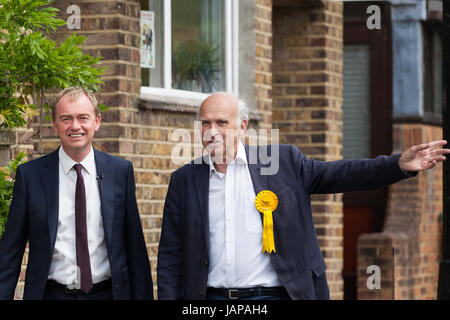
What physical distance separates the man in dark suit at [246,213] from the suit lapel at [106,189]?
0.32 metres

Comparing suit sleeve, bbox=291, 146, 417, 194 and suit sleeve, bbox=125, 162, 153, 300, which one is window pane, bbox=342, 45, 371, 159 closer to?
suit sleeve, bbox=291, 146, 417, 194

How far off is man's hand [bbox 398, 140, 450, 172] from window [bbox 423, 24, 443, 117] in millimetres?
9735

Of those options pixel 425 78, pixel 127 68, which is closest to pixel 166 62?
pixel 127 68

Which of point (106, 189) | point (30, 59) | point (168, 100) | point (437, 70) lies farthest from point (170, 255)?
point (437, 70)

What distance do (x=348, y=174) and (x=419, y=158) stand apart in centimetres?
37

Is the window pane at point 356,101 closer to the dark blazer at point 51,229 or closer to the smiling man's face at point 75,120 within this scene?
the dark blazer at point 51,229

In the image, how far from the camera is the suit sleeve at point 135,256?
539 centimetres

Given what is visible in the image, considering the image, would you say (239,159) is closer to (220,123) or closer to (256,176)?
(256,176)

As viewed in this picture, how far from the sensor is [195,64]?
32.0ft

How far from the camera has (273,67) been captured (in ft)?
37.8

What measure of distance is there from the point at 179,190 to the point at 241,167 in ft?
1.10

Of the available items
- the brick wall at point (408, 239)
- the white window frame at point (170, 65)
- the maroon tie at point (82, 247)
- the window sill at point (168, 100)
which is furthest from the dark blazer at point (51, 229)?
the brick wall at point (408, 239)
